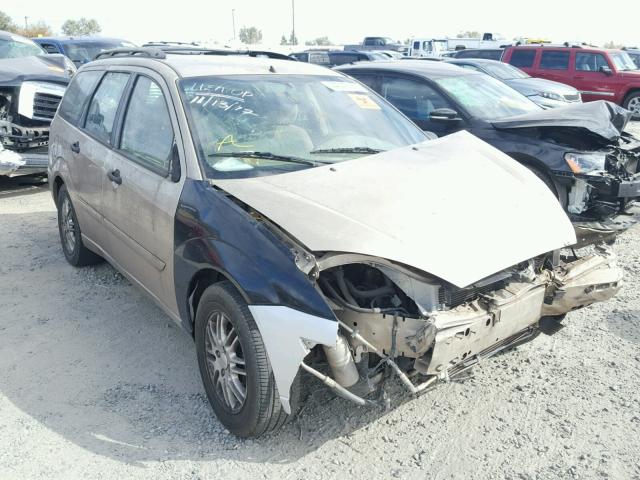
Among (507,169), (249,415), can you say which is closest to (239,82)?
(507,169)

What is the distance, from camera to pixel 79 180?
15.2ft

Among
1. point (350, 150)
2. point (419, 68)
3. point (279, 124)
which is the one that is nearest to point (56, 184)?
point (279, 124)

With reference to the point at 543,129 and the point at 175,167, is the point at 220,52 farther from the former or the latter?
the point at 543,129

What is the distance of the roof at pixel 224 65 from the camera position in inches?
149

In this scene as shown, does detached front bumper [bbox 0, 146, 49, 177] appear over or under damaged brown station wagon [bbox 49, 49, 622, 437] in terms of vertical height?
under

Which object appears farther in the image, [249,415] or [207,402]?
[207,402]

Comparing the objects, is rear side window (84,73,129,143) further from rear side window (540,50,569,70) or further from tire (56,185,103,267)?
rear side window (540,50,569,70)

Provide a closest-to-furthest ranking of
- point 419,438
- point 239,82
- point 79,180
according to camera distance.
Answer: point 419,438 < point 239,82 < point 79,180

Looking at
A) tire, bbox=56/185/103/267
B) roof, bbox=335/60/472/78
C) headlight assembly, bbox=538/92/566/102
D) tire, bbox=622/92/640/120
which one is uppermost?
roof, bbox=335/60/472/78

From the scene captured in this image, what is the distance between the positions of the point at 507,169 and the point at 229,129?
1.70 metres

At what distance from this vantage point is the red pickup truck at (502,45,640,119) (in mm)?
15586

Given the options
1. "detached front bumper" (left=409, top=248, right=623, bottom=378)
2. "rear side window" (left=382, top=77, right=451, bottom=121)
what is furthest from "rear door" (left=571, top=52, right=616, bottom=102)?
"detached front bumper" (left=409, top=248, right=623, bottom=378)

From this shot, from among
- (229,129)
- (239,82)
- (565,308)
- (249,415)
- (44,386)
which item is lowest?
(44,386)

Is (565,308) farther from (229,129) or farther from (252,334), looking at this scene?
(229,129)
